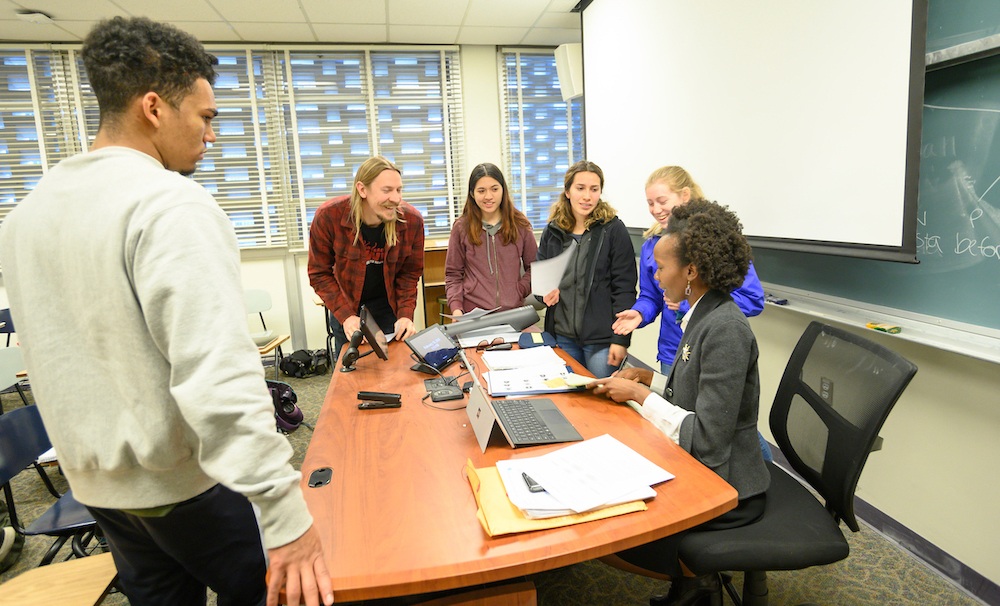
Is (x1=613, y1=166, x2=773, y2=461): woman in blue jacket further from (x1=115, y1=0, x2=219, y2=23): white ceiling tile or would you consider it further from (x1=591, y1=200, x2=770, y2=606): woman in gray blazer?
(x1=115, y1=0, x2=219, y2=23): white ceiling tile

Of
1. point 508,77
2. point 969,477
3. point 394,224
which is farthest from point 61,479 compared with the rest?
point 508,77

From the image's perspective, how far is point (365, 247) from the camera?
236 centimetres

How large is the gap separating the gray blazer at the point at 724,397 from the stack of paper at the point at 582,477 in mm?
158

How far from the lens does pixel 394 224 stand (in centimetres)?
234

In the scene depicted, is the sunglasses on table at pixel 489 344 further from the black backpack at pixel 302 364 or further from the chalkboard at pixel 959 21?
the black backpack at pixel 302 364

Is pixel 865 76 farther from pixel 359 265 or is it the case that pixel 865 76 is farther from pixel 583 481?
pixel 359 265

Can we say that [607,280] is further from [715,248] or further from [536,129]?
[536,129]

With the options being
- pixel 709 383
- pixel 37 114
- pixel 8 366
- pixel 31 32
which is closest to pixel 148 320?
pixel 709 383

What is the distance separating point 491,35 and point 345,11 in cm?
138

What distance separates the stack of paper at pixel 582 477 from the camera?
39.7 inches

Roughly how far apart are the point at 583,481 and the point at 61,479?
126 inches

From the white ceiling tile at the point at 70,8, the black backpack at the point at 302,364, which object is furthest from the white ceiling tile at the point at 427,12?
the black backpack at the point at 302,364

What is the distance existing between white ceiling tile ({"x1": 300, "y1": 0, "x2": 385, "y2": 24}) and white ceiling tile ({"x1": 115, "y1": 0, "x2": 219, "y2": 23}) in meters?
0.72

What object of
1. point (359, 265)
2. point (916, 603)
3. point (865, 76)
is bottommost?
point (916, 603)
